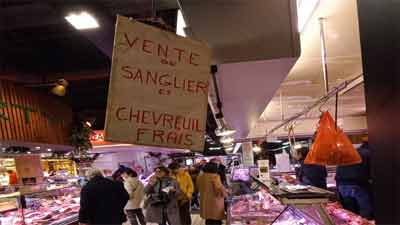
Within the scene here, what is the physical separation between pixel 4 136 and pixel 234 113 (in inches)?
205

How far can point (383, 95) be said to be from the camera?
1.51 metres

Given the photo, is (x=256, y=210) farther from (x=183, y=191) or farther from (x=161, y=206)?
(x=183, y=191)

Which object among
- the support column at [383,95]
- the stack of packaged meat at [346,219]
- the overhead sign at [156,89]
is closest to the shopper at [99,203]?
the stack of packaged meat at [346,219]

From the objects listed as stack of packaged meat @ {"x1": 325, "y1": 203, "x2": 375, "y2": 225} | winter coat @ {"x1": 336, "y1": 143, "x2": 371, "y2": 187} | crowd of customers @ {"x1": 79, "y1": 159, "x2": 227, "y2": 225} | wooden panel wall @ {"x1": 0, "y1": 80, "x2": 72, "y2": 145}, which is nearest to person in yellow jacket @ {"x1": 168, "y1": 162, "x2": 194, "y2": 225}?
crowd of customers @ {"x1": 79, "y1": 159, "x2": 227, "y2": 225}

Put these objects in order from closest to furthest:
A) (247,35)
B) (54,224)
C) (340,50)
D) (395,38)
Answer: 1. (395,38)
2. (247,35)
3. (340,50)
4. (54,224)

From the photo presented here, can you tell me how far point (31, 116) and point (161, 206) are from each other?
3274 millimetres

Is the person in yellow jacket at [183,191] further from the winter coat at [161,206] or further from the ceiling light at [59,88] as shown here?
the ceiling light at [59,88]

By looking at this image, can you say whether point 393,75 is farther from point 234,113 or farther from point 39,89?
point 234,113

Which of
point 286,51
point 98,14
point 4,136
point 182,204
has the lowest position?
point 182,204

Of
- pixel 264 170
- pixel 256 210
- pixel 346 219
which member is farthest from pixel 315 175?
pixel 346 219

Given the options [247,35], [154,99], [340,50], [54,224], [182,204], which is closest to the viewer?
[154,99]

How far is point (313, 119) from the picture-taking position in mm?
18250

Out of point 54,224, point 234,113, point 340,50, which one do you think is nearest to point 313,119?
point 234,113

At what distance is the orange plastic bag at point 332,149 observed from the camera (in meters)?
4.47
